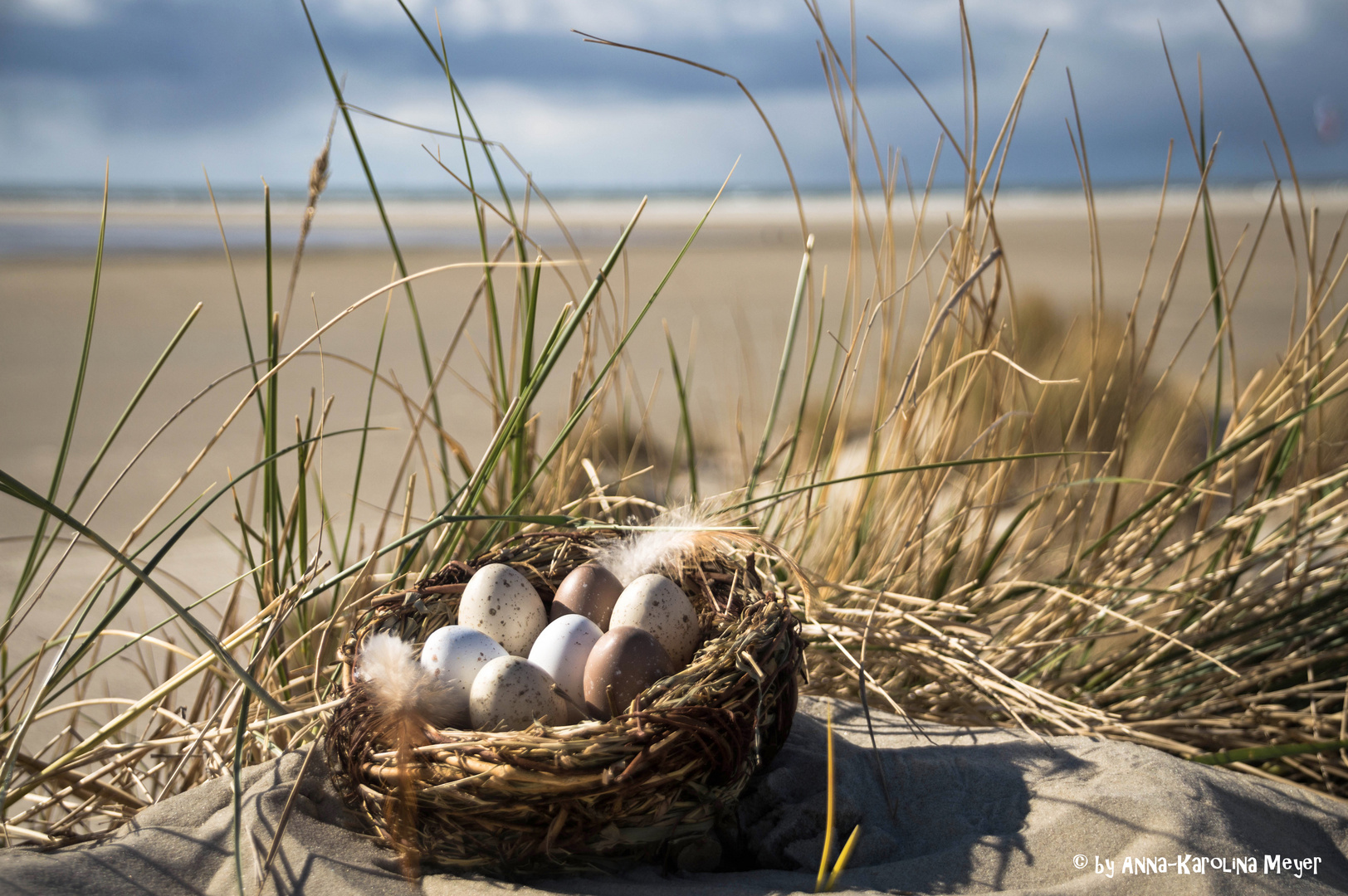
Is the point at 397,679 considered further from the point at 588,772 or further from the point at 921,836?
the point at 921,836

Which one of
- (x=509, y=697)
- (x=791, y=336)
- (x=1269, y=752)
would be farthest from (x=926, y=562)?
(x=509, y=697)

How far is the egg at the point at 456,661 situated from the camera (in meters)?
1.23

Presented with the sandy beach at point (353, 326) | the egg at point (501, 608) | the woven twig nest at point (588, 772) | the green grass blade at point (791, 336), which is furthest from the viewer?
the sandy beach at point (353, 326)

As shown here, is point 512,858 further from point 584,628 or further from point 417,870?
point 584,628

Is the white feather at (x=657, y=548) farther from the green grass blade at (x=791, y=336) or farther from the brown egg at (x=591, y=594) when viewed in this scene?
the green grass blade at (x=791, y=336)

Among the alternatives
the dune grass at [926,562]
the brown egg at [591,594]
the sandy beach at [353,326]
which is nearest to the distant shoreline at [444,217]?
the sandy beach at [353,326]

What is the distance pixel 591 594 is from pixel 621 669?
0.28 meters

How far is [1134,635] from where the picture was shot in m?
1.84

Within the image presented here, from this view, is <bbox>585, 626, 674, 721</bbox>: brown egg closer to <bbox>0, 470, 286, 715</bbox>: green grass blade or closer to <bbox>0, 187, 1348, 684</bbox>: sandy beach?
<bbox>0, 470, 286, 715</bbox>: green grass blade

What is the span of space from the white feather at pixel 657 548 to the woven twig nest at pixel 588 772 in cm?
26

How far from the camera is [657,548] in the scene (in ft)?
4.91

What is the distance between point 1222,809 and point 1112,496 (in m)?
0.76

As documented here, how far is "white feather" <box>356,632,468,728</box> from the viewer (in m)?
1.06

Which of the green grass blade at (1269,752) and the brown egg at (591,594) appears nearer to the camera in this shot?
the green grass blade at (1269,752)
